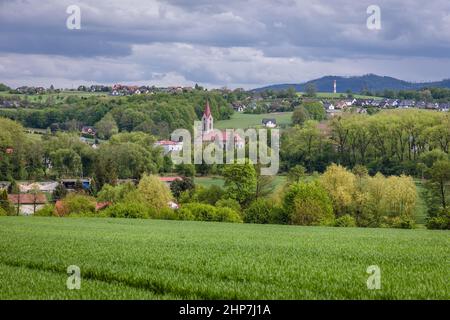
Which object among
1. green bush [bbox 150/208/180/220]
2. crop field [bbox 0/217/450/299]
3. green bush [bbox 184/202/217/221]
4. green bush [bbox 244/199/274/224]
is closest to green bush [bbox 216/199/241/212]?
green bush [bbox 244/199/274/224]

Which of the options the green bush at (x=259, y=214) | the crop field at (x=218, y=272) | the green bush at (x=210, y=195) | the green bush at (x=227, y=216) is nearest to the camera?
the crop field at (x=218, y=272)

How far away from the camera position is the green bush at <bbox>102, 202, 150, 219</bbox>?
236 ft

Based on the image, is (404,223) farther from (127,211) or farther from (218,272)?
(218,272)

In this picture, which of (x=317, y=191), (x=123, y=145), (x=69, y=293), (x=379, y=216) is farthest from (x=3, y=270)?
(x=123, y=145)

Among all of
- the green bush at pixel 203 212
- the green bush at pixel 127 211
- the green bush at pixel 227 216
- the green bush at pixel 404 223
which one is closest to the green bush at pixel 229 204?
the green bush at pixel 227 216

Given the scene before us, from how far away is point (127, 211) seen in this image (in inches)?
2862

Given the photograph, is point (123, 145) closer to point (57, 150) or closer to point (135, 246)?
point (57, 150)

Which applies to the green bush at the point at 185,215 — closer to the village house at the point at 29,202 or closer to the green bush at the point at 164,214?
the green bush at the point at 164,214

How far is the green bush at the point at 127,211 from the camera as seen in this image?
71.9 m

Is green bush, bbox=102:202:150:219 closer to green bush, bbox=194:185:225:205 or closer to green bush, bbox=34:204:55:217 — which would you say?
green bush, bbox=34:204:55:217

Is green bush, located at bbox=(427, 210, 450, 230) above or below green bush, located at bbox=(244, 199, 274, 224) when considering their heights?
above

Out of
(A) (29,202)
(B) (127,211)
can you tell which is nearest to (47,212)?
(B) (127,211)

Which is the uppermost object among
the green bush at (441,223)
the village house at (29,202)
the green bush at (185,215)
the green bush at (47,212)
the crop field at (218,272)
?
the crop field at (218,272)

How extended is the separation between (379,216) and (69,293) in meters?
66.8
